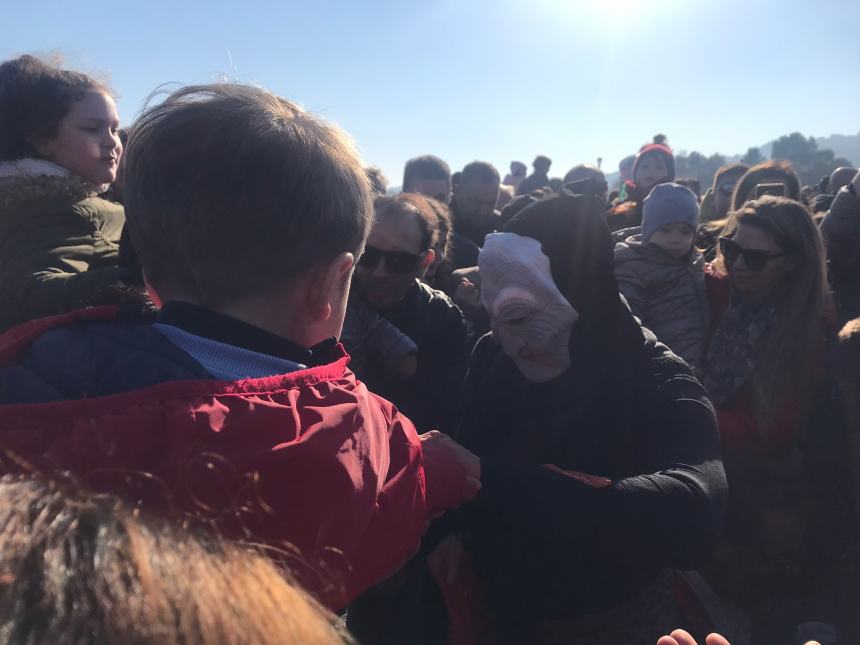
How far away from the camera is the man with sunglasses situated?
2.58 m

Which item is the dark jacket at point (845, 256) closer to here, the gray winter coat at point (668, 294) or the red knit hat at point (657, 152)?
the gray winter coat at point (668, 294)

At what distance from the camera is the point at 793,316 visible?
2754 mm

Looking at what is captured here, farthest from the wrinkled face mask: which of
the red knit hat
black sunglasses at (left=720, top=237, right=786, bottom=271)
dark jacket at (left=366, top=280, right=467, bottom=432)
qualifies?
the red knit hat

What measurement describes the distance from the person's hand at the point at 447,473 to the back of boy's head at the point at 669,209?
2.74 meters

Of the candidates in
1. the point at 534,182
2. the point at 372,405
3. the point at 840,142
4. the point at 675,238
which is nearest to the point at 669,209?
the point at 675,238

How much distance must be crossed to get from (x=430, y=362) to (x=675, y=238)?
68.9 inches

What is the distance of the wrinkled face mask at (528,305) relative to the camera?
1.68 metres

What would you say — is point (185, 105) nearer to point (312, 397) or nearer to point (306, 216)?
point (306, 216)

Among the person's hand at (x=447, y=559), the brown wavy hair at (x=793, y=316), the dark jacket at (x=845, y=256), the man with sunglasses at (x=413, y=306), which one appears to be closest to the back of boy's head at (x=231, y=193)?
the person's hand at (x=447, y=559)

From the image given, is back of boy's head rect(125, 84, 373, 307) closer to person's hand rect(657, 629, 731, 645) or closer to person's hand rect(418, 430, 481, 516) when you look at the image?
person's hand rect(418, 430, 481, 516)

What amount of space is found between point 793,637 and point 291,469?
10.7 feet

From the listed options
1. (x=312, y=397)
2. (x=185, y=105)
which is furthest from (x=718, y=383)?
(x=185, y=105)

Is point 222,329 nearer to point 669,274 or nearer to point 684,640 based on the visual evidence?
point 684,640

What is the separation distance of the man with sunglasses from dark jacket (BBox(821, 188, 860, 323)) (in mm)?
2758
